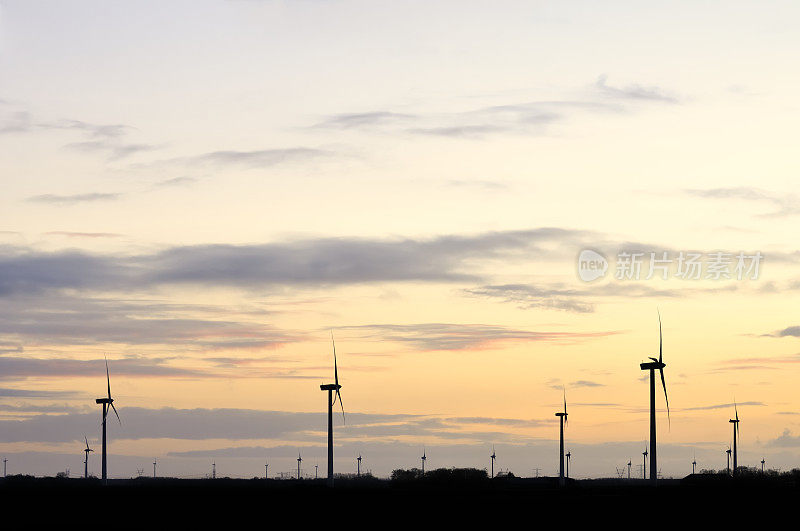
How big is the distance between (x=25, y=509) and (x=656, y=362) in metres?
108

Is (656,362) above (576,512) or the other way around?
above

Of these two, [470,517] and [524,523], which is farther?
[470,517]

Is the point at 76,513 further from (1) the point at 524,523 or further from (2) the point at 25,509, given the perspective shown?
(1) the point at 524,523

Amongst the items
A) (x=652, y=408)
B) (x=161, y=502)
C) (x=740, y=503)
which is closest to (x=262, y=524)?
(x=161, y=502)

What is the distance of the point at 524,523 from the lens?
8850 cm

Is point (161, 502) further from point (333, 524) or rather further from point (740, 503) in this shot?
point (740, 503)

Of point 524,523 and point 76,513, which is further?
point 76,513

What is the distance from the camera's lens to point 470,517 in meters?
97.5

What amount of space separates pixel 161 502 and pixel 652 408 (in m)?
77.3

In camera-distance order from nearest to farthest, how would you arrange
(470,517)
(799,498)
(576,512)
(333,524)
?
1. (333,524)
2. (470,517)
3. (576,512)
4. (799,498)

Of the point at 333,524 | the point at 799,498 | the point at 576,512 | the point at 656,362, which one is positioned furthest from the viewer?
the point at 656,362

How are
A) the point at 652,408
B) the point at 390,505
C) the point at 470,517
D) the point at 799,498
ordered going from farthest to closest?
the point at 652,408, the point at 799,498, the point at 390,505, the point at 470,517

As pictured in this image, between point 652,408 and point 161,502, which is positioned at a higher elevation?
point 652,408

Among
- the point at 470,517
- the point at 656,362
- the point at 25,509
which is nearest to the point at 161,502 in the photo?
the point at 25,509
